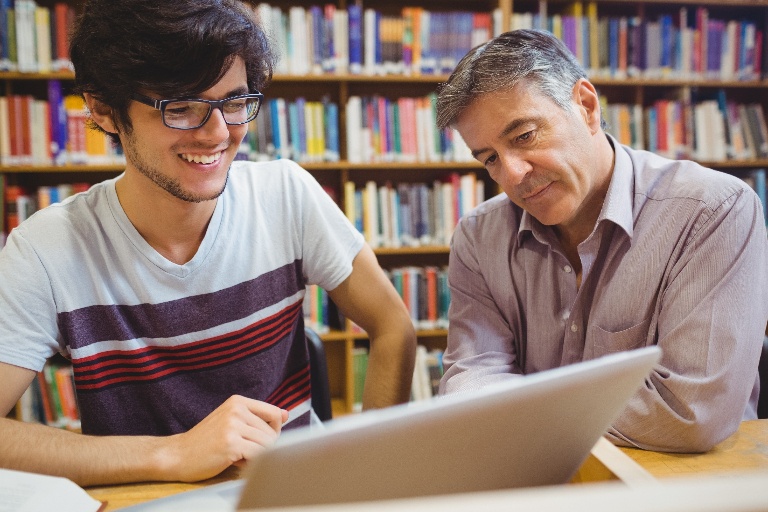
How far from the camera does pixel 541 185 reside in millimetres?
1205

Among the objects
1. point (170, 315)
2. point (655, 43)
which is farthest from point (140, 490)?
point (655, 43)

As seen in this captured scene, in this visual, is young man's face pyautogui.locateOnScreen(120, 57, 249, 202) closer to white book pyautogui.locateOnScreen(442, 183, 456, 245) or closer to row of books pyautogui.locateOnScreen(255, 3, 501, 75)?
row of books pyautogui.locateOnScreen(255, 3, 501, 75)

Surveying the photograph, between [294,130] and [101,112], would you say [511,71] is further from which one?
[294,130]

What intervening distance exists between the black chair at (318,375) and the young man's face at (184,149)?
0.46m

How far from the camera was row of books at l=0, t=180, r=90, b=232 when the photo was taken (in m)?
2.72

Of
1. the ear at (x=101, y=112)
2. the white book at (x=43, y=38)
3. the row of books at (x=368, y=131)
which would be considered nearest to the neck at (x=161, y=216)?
the ear at (x=101, y=112)

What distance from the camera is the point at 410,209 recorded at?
3.01m

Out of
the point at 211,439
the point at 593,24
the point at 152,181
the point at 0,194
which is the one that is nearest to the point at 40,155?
the point at 0,194

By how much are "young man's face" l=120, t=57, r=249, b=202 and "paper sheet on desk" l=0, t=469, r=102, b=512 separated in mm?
562

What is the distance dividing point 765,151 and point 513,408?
3.37m

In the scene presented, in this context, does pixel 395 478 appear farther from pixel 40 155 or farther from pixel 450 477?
pixel 40 155

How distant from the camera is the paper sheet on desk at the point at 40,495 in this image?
0.75 metres

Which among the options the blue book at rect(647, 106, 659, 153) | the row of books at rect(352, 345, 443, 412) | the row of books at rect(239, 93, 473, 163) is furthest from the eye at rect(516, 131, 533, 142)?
the blue book at rect(647, 106, 659, 153)

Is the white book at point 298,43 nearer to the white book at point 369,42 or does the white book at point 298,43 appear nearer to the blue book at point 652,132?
the white book at point 369,42
